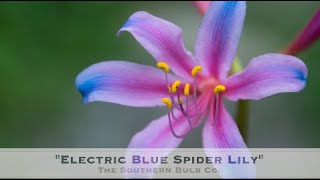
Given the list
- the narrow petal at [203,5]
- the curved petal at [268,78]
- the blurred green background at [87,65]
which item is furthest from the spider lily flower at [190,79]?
the blurred green background at [87,65]

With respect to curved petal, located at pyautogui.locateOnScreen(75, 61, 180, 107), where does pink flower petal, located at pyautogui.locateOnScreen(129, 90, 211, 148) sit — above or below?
below

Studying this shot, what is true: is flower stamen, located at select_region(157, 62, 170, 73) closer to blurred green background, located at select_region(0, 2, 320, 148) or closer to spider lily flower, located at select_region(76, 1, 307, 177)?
spider lily flower, located at select_region(76, 1, 307, 177)

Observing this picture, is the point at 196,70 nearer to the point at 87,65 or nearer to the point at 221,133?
the point at 221,133

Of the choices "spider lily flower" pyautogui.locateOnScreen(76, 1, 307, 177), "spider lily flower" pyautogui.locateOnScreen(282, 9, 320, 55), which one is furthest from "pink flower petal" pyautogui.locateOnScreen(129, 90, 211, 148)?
"spider lily flower" pyautogui.locateOnScreen(282, 9, 320, 55)

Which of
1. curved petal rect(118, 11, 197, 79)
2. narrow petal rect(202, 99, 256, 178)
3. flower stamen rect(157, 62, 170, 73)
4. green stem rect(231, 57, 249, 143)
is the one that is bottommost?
narrow petal rect(202, 99, 256, 178)

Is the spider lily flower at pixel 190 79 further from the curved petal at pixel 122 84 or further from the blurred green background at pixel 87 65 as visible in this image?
the blurred green background at pixel 87 65

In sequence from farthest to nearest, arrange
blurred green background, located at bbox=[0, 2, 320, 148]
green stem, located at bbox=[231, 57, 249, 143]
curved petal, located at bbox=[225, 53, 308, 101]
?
blurred green background, located at bbox=[0, 2, 320, 148]
green stem, located at bbox=[231, 57, 249, 143]
curved petal, located at bbox=[225, 53, 308, 101]

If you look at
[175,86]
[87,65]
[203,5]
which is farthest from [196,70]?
[87,65]
